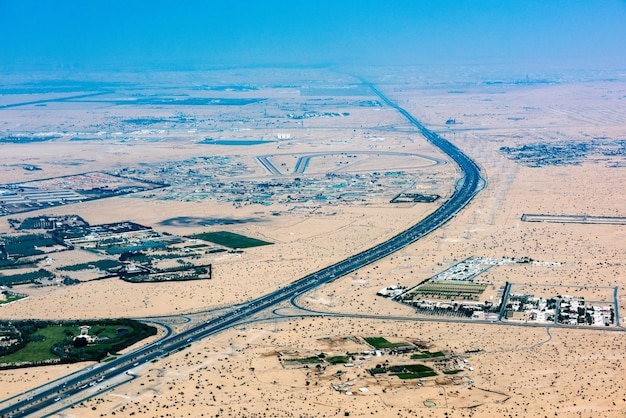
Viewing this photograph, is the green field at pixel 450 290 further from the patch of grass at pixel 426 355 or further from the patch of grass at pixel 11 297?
the patch of grass at pixel 11 297

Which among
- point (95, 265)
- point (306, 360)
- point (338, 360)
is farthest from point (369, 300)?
point (95, 265)

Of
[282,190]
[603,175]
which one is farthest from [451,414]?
[603,175]

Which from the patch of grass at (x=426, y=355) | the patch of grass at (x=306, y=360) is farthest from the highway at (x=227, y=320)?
the patch of grass at (x=426, y=355)

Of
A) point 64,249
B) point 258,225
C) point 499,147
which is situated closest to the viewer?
point 64,249

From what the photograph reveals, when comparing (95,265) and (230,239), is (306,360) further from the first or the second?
(230,239)

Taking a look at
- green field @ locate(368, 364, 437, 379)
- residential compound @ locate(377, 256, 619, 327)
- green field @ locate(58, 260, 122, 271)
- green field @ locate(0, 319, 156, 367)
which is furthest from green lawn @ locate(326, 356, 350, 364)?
green field @ locate(58, 260, 122, 271)

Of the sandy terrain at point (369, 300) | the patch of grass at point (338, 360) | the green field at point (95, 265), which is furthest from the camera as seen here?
the green field at point (95, 265)

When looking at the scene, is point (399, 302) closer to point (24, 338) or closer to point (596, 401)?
point (596, 401)
